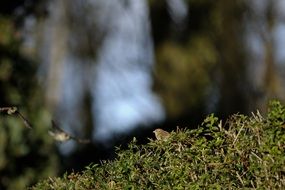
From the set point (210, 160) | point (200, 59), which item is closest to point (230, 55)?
point (200, 59)

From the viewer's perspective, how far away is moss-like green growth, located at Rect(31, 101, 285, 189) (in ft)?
14.1

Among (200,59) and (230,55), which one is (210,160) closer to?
(200,59)

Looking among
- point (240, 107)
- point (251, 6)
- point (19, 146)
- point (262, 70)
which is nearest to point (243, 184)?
point (19, 146)

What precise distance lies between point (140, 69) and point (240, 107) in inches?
296

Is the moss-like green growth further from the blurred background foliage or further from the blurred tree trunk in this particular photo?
the blurred tree trunk

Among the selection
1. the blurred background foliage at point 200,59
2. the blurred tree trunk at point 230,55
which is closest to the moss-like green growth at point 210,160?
the blurred background foliage at point 200,59

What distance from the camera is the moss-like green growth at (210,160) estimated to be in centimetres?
431

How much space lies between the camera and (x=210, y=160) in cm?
459

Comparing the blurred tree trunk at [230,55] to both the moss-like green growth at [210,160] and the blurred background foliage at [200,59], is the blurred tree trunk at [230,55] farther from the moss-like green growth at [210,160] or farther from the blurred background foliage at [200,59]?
the moss-like green growth at [210,160]

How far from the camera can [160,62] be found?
61.2 ft

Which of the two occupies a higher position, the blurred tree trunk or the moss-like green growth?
the blurred tree trunk

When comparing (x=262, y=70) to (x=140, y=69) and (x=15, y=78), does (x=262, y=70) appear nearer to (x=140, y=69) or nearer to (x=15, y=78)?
(x=140, y=69)

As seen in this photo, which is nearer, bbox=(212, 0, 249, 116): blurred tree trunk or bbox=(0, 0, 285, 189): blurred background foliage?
bbox=(0, 0, 285, 189): blurred background foliage

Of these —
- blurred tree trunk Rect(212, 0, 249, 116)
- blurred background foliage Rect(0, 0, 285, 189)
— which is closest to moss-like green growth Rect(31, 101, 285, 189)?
blurred background foliage Rect(0, 0, 285, 189)
